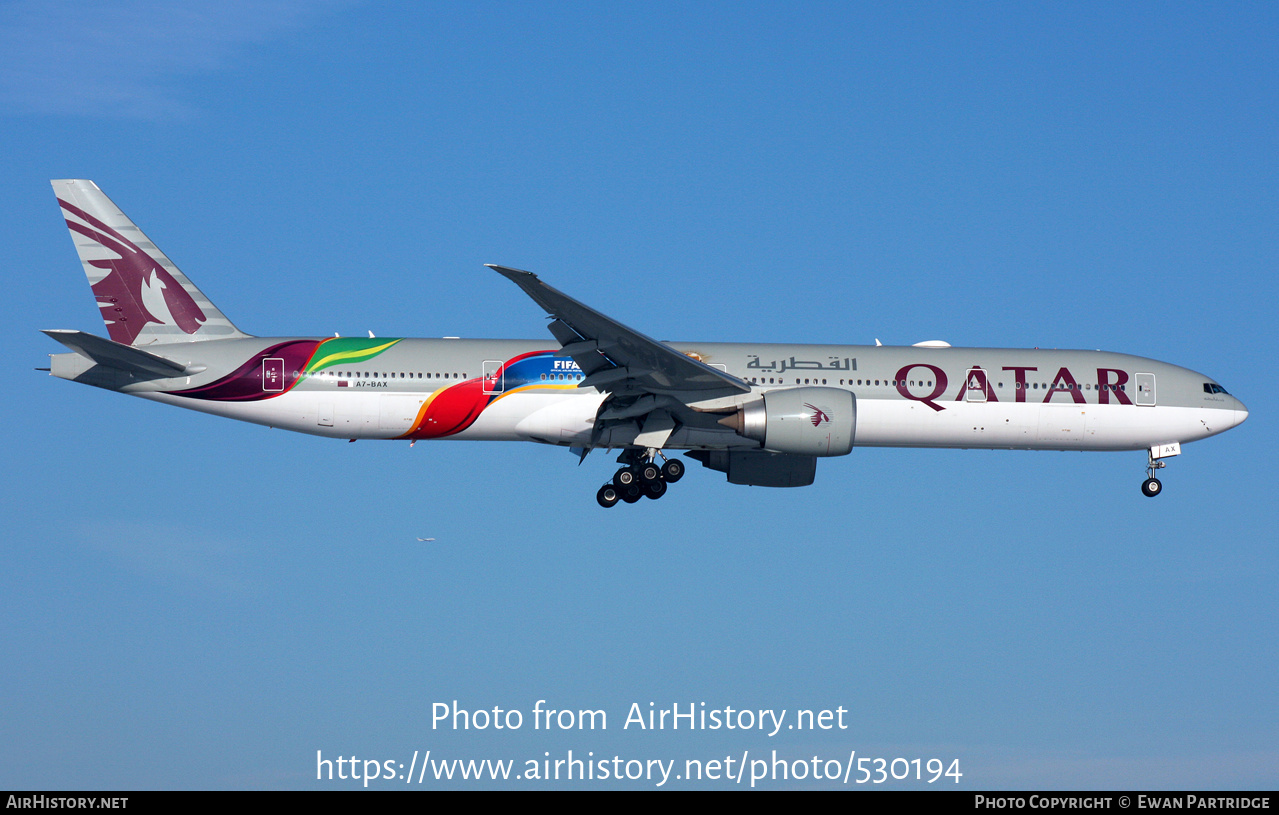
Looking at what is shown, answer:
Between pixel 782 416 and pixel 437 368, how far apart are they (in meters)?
8.23

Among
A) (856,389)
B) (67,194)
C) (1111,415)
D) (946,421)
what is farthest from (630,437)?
(67,194)

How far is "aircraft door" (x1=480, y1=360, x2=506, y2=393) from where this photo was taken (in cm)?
2914

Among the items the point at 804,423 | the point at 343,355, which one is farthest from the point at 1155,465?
the point at 343,355

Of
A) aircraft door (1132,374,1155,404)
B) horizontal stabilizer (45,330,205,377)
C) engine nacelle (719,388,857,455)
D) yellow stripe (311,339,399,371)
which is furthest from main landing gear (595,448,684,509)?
aircraft door (1132,374,1155,404)

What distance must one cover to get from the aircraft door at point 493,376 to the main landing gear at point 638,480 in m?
3.47

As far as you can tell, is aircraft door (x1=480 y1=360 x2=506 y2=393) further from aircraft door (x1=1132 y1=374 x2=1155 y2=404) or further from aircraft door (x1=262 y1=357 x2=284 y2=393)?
aircraft door (x1=1132 y1=374 x2=1155 y2=404)

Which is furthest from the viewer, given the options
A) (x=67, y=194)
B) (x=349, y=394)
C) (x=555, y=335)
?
(x=67, y=194)

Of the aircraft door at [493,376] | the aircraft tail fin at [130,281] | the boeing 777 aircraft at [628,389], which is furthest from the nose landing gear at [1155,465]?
the aircraft tail fin at [130,281]

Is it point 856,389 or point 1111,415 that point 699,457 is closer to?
point 856,389

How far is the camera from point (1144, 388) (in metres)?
31.2

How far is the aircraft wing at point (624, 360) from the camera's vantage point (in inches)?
1005

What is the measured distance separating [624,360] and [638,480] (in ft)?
13.0

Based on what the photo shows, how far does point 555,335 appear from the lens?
1049 inches

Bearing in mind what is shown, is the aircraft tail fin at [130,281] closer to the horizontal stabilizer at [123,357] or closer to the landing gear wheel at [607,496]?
the horizontal stabilizer at [123,357]
